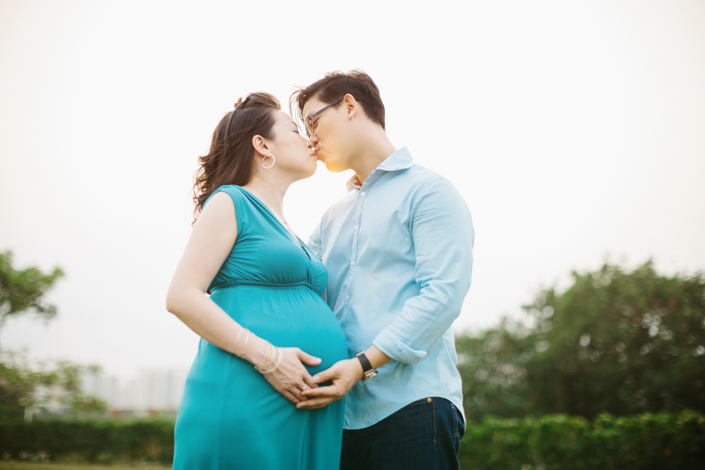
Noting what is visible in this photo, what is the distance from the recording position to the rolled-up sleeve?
1.91 metres

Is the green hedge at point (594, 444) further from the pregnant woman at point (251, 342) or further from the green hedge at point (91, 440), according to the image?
the green hedge at point (91, 440)

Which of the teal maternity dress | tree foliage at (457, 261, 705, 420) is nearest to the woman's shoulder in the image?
the teal maternity dress

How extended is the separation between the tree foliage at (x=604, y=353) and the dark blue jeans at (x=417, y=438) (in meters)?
19.8

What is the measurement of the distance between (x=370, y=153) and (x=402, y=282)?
0.84 meters

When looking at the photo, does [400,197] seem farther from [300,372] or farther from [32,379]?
[32,379]

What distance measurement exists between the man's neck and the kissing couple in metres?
0.10

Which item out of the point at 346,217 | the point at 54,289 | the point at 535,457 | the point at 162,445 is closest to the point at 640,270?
the point at 535,457

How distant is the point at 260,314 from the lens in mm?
1938

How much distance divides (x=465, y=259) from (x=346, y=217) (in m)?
0.80

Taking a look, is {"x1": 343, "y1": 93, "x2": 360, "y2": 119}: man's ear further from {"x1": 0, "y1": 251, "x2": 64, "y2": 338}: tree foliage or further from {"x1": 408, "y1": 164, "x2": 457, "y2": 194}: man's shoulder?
{"x1": 0, "y1": 251, "x2": 64, "y2": 338}: tree foliage

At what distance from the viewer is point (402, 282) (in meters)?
2.19

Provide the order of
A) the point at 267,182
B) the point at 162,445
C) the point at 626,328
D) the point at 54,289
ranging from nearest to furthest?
1. the point at 267,182
2. the point at 162,445
3. the point at 626,328
4. the point at 54,289

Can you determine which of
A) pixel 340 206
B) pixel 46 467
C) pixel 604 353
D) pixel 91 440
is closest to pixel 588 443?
pixel 340 206

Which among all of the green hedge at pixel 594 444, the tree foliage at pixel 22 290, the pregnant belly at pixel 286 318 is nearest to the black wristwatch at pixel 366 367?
the pregnant belly at pixel 286 318
